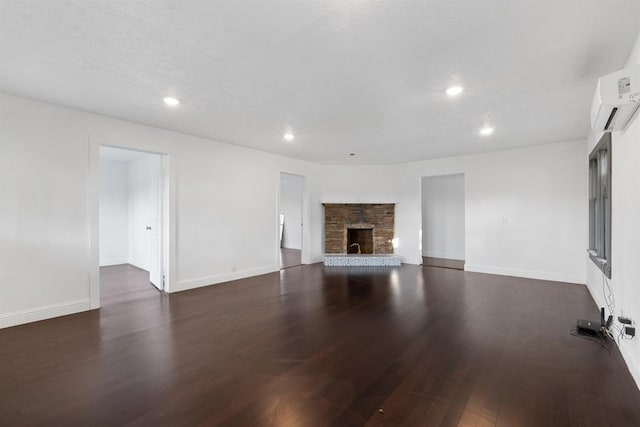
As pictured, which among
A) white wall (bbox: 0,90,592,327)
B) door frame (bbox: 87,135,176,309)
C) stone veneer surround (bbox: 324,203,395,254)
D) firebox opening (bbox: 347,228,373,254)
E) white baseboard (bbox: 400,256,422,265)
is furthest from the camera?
firebox opening (bbox: 347,228,373,254)

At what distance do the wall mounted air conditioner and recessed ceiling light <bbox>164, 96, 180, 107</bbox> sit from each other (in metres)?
3.70

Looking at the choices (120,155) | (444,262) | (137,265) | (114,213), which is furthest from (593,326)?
(114,213)

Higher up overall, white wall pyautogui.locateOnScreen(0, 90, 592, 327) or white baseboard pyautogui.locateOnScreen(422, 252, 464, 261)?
white wall pyautogui.locateOnScreen(0, 90, 592, 327)

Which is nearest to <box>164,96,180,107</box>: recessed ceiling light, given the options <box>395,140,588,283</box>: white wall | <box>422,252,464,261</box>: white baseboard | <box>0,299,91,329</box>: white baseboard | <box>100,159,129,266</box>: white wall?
<box>0,299,91,329</box>: white baseboard

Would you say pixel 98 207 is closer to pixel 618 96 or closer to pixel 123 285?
pixel 123 285

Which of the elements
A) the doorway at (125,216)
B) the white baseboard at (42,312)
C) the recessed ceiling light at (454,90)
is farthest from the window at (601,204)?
the doorway at (125,216)

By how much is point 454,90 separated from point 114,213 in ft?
24.9

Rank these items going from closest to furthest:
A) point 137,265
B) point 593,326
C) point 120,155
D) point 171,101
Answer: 1. point 593,326
2. point 171,101
3. point 120,155
4. point 137,265

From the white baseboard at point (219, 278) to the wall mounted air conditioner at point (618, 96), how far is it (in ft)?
16.9

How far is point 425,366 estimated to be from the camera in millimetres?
2357

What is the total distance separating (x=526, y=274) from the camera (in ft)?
18.4

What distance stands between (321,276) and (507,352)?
3570 millimetres

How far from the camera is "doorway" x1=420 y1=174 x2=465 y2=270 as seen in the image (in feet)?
25.5

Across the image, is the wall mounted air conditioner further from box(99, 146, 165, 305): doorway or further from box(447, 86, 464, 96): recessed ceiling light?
box(99, 146, 165, 305): doorway
